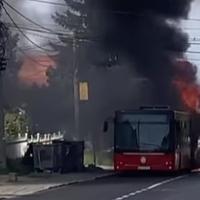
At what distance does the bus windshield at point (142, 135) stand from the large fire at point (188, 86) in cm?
857

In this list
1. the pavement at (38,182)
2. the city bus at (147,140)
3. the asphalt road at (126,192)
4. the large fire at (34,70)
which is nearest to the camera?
the asphalt road at (126,192)

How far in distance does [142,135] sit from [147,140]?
0.87 feet

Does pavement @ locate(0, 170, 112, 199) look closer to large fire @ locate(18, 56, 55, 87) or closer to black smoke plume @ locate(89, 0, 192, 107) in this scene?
black smoke plume @ locate(89, 0, 192, 107)

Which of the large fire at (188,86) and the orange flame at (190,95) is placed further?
the orange flame at (190,95)

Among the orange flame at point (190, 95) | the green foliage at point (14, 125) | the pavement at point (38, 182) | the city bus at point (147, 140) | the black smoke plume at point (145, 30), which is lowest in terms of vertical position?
the pavement at point (38, 182)

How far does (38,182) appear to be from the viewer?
29391 millimetres

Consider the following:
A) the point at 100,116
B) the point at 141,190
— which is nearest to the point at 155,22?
the point at 141,190

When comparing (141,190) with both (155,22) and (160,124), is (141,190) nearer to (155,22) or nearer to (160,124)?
(160,124)

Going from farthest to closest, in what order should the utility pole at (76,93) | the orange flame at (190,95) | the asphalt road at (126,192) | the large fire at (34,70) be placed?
1. the large fire at (34,70)
2. the utility pole at (76,93)
3. the orange flame at (190,95)
4. the asphalt road at (126,192)

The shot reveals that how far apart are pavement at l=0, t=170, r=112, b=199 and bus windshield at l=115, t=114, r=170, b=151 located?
1640mm

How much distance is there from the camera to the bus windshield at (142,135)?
33.7 meters

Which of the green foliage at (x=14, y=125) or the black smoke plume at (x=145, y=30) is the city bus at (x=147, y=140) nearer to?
the black smoke plume at (x=145, y=30)

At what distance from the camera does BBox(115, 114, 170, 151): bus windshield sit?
33656 millimetres

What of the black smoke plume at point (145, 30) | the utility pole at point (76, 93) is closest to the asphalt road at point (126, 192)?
the black smoke plume at point (145, 30)
